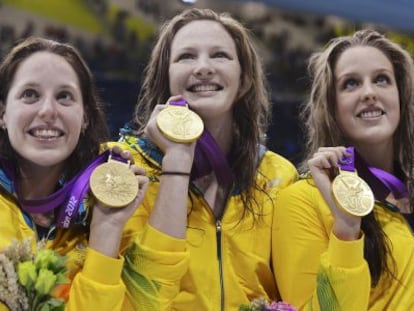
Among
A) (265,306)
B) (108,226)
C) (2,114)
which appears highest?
(2,114)

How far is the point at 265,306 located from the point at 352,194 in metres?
0.39

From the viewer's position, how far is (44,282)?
164cm

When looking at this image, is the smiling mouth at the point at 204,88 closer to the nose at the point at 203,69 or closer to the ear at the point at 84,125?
the nose at the point at 203,69

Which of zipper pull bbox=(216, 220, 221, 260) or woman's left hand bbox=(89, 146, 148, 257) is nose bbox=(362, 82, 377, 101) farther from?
woman's left hand bbox=(89, 146, 148, 257)

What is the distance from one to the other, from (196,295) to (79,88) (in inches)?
27.5

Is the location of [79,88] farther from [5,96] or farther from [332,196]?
[332,196]

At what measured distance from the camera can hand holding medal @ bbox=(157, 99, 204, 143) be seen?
6.48 ft

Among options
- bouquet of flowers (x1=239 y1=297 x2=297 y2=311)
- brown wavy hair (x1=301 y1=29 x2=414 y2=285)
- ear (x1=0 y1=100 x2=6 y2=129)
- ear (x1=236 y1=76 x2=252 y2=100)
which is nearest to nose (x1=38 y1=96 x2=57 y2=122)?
ear (x1=0 y1=100 x2=6 y2=129)

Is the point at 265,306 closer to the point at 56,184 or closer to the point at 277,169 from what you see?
the point at 277,169

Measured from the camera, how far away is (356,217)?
1941mm

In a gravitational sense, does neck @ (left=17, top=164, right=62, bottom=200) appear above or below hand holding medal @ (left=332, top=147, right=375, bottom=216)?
below

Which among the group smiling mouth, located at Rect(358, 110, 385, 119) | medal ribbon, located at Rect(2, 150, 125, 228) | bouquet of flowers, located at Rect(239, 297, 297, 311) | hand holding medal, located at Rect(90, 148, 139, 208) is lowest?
bouquet of flowers, located at Rect(239, 297, 297, 311)

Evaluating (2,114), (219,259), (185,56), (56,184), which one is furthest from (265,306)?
(2,114)

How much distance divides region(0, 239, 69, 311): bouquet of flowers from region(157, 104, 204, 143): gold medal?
0.49 metres
